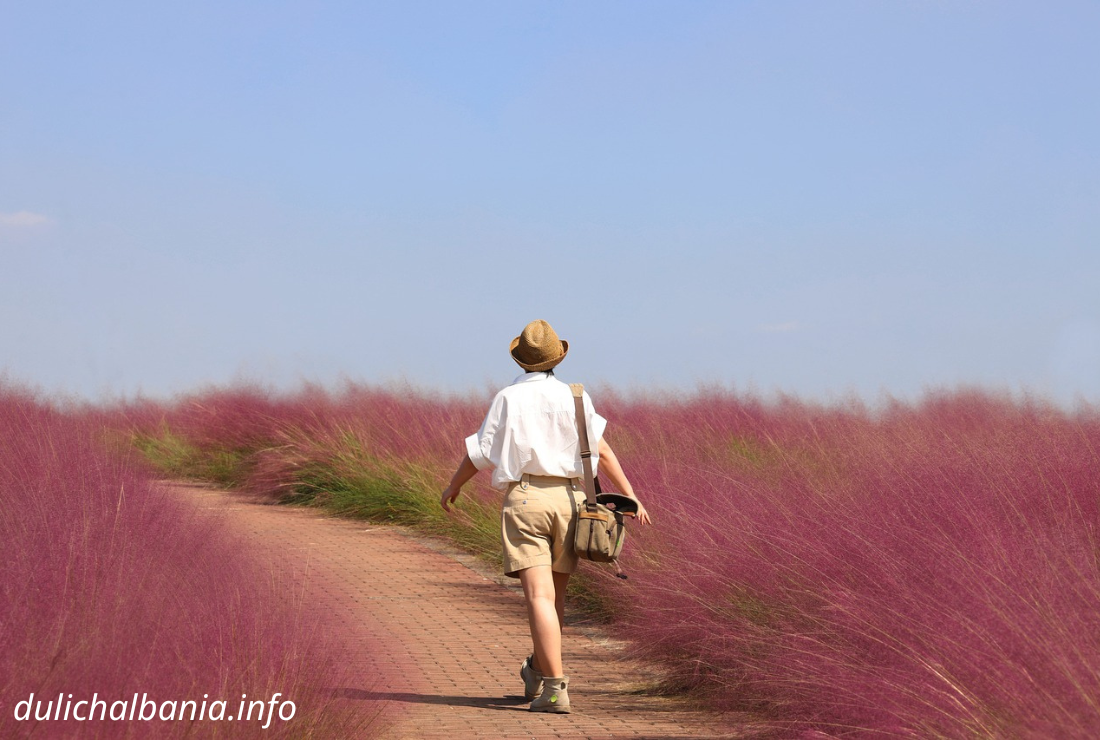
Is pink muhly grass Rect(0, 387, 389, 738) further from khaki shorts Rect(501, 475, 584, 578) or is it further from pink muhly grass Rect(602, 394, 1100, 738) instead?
pink muhly grass Rect(602, 394, 1100, 738)

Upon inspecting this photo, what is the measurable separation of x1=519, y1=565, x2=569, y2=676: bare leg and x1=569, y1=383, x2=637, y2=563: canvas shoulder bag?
24 cm

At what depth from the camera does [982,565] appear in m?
4.84

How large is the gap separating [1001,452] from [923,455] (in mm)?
483

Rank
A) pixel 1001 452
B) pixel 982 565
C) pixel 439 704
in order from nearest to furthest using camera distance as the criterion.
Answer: pixel 982 565 → pixel 439 704 → pixel 1001 452

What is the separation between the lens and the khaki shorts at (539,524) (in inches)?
230

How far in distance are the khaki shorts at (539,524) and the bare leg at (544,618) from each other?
6 centimetres

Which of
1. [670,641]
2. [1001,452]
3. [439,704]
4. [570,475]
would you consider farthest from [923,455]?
[439,704]

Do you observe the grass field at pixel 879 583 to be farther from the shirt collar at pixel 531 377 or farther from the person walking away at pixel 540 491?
the shirt collar at pixel 531 377

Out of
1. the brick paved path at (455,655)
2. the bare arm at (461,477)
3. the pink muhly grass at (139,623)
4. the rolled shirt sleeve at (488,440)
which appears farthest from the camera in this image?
the bare arm at (461,477)

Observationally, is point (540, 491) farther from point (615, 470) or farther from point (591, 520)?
point (615, 470)

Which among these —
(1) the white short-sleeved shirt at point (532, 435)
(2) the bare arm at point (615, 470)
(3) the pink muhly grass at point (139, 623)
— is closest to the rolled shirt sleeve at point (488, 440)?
(1) the white short-sleeved shirt at point (532, 435)

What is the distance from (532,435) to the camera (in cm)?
584

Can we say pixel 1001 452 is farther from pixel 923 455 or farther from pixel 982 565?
pixel 982 565

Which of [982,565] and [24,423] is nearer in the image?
[982,565]
